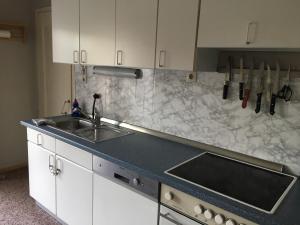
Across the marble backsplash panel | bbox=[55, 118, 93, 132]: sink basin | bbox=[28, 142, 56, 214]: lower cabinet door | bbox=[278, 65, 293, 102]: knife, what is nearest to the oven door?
the marble backsplash panel

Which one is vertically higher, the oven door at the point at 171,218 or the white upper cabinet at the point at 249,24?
the white upper cabinet at the point at 249,24

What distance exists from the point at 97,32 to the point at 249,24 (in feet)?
3.78

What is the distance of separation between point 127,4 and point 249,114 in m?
1.08

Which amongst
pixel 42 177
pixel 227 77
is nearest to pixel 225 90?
pixel 227 77

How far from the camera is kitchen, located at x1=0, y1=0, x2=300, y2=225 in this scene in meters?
1.28

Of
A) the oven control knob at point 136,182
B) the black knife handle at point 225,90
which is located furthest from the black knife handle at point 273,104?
the oven control knob at point 136,182

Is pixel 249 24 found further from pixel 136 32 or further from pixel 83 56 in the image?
pixel 83 56

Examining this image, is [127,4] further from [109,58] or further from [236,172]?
[236,172]

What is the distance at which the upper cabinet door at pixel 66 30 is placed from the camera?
2.13 meters

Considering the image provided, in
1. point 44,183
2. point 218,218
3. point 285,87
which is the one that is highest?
point 285,87

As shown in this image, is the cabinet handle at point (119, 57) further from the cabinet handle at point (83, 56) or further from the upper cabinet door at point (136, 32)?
the cabinet handle at point (83, 56)

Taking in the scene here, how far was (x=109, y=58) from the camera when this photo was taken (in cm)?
192

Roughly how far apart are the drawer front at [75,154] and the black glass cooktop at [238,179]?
2.19 feet

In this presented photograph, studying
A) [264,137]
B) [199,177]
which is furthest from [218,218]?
[264,137]
